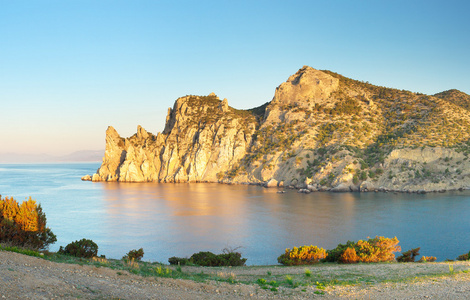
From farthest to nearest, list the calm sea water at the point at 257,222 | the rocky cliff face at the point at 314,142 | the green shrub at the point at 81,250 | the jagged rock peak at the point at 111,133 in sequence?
the jagged rock peak at the point at 111,133 → the rocky cliff face at the point at 314,142 → the calm sea water at the point at 257,222 → the green shrub at the point at 81,250

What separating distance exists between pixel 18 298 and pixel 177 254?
Answer: 2294 centimetres

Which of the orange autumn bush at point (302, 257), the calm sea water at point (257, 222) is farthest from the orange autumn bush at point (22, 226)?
the orange autumn bush at point (302, 257)

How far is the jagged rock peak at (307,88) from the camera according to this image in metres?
115

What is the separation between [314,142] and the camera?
95750mm

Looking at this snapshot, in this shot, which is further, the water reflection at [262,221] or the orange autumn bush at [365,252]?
the water reflection at [262,221]

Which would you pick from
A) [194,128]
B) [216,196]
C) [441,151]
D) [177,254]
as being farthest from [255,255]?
[194,128]

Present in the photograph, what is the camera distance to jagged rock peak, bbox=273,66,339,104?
378 ft

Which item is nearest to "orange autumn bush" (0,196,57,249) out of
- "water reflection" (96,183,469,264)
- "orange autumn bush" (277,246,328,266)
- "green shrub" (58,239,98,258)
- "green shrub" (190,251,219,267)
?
"green shrub" (58,239,98,258)

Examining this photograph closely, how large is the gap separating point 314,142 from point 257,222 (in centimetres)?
5622

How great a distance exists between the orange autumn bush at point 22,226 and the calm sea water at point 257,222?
11.4 meters

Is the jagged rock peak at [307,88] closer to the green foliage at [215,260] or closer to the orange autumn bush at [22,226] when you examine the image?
the green foliage at [215,260]

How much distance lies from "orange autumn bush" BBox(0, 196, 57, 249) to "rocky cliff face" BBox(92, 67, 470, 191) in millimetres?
65995

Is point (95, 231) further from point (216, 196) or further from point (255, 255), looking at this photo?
point (216, 196)

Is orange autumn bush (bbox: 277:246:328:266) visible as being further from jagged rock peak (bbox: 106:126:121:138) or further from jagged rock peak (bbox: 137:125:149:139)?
jagged rock peak (bbox: 137:125:149:139)
